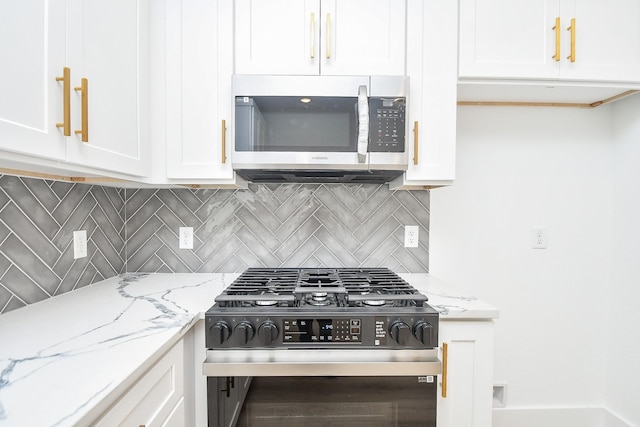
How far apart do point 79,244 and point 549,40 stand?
7.55 ft

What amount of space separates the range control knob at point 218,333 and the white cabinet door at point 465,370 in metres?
0.78

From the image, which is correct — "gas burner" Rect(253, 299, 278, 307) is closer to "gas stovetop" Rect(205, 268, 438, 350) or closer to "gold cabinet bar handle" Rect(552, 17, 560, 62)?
"gas stovetop" Rect(205, 268, 438, 350)

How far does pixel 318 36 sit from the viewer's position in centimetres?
146

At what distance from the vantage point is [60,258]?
1.34 meters

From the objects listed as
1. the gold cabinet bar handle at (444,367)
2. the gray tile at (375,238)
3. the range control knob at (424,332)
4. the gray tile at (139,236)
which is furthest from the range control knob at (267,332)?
the gray tile at (139,236)

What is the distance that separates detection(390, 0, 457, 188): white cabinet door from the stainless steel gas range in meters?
0.67

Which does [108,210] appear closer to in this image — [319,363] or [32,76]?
[32,76]

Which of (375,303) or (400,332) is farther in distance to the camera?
(375,303)

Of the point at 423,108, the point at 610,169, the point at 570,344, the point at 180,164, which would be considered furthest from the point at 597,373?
the point at 180,164

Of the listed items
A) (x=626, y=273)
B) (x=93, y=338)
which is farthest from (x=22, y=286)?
(x=626, y=273)

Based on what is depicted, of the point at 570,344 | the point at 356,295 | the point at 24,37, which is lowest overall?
the point at 570,344

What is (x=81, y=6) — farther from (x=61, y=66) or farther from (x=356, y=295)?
(x=356, y=295)

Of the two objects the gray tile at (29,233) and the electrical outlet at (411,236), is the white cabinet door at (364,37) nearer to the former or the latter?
the electrical outlet at (411,236)

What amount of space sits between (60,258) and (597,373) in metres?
2.85
